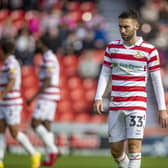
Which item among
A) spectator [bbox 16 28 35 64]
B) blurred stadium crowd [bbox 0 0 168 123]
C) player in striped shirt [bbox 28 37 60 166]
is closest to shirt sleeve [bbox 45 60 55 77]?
player in striped shirt [bbox 28 37 60 166]

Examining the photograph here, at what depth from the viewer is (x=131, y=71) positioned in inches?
372

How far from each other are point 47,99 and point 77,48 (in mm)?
6511

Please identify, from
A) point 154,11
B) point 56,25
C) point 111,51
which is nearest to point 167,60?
point 154,11

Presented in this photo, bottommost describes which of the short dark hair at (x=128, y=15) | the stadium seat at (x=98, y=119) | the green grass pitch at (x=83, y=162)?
the green grass pitch at (x=83, y=162)

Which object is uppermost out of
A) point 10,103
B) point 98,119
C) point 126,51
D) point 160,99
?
point 126,51

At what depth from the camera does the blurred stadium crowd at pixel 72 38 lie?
2027 centimetres

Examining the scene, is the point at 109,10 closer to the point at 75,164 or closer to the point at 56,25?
the point at 56,25

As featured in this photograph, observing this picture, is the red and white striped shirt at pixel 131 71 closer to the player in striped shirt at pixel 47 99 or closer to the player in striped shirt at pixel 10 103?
the player in striped shirt at pixel 10 103

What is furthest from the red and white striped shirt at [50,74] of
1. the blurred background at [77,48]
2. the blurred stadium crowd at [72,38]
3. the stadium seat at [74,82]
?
the stadium seat at [74,82]

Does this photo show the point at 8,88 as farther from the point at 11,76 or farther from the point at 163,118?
the point at 163,118

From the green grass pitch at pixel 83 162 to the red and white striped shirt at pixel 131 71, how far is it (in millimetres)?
5523

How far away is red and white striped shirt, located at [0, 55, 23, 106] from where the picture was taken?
13.3m

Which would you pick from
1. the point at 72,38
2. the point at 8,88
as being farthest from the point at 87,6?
the point at 8,88

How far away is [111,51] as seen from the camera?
9.55 metres
